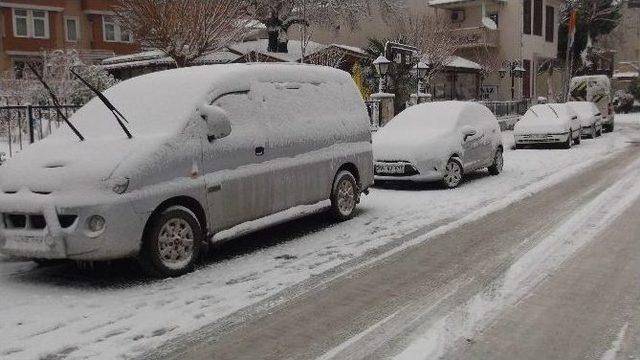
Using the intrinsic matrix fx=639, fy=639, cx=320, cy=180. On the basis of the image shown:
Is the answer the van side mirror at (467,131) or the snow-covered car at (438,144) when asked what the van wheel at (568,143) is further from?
the van side mirror at (467,131)

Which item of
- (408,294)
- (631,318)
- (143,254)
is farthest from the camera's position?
(143,254)

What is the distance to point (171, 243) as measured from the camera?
597 cm

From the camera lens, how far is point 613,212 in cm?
891

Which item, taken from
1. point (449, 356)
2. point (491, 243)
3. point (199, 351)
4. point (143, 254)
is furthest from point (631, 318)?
point (143, 254)

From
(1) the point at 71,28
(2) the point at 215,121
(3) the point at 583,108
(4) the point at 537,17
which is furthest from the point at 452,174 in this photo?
(1) the point at 71,28

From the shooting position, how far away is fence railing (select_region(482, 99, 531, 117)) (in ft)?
95.6

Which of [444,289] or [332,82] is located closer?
[444,289]

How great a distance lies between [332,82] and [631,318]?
4.96 meters

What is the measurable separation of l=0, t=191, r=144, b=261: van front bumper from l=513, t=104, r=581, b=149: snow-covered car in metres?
16.1

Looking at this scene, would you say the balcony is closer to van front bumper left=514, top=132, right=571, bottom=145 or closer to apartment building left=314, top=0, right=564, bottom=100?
apartment building left=314, top=0, right=564, bottom=100

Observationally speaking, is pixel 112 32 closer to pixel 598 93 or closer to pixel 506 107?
pixel 506 107

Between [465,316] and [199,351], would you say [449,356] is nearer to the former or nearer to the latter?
[465,316]

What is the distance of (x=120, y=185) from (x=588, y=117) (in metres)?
21.3

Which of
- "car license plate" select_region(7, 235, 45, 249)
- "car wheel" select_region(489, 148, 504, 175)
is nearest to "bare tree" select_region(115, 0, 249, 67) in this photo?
"car wheel" select_region(489, 148, 504, 175)
